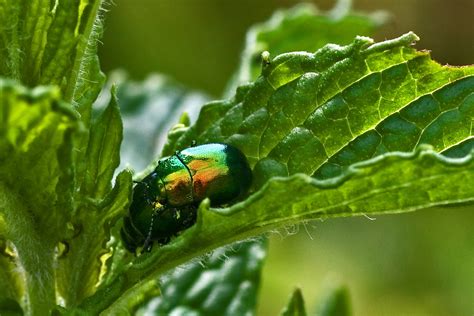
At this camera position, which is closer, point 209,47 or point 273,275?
point 273,275

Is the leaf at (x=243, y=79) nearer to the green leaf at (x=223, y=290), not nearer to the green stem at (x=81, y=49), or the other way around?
the green leaf at (x=223, y=290)

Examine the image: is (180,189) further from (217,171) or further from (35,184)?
(35,184)

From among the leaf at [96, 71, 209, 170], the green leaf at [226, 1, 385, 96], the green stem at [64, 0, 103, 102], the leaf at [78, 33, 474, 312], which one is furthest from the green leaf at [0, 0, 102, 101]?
the leaf at [96, 71, 209, 170]

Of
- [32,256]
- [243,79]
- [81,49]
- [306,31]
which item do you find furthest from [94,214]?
[306,31]

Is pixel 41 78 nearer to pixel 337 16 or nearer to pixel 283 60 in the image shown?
pixel 283 60

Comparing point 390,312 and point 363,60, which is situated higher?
point 390,312

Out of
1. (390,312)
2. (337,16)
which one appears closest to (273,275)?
(390,312)
